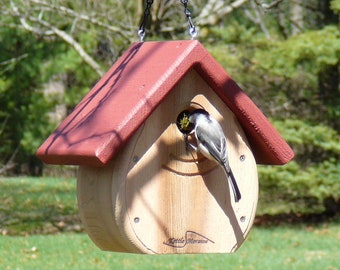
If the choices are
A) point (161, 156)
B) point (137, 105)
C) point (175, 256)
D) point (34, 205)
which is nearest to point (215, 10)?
point (34, 205)

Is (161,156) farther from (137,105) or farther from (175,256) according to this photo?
(175,256)

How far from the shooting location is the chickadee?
3633mm

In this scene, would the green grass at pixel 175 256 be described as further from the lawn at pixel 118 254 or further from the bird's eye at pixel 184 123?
the bird's eye at pixel 184 123

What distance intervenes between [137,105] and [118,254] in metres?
5.84

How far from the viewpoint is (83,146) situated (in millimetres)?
3537

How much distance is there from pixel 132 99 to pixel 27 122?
1626 cm

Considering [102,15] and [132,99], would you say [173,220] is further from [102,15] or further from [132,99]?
[102,15]

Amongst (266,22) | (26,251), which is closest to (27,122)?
(266,22)

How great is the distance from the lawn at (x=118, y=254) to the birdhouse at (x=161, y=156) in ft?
14.6

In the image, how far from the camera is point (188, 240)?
374 cm

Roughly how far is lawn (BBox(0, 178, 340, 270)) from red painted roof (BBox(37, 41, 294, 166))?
443 centimetres

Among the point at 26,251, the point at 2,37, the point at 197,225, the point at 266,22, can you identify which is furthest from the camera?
the point at 266,22

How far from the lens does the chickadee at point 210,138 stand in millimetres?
3633

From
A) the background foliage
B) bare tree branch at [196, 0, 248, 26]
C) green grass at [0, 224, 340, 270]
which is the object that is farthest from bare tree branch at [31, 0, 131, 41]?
green grass at [0, 224, 340, 270]
